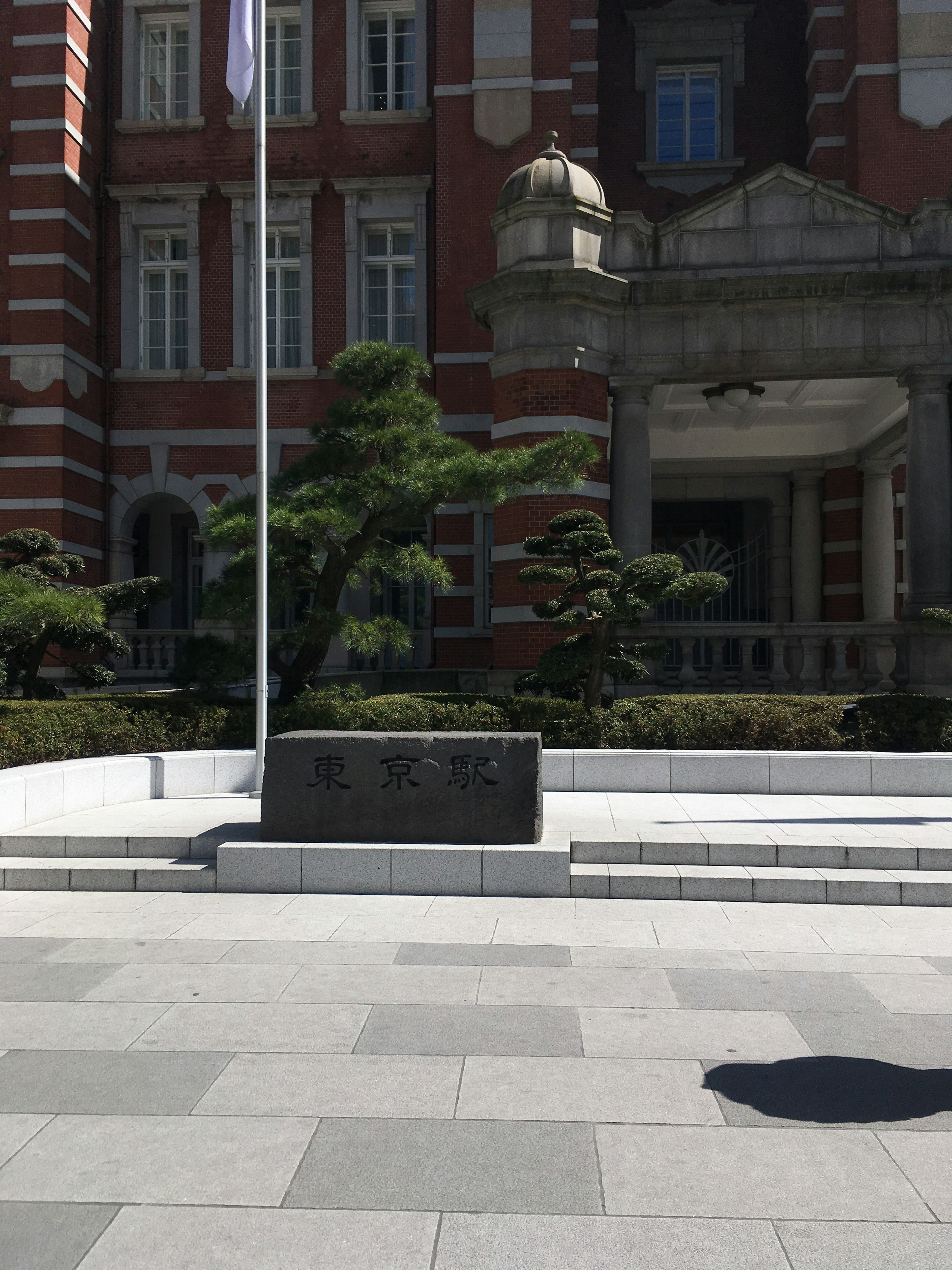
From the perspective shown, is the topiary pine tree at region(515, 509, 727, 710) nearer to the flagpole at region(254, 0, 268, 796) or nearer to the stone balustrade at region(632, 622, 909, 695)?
the stone balustrade at region(632, 622, 909, 695)

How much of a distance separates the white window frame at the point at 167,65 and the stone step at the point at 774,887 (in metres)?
18.7

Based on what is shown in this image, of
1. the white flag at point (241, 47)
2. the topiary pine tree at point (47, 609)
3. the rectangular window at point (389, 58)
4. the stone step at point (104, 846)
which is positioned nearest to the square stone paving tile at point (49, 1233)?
the stone step at point (104, 846)

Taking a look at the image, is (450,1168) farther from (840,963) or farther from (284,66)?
(284,66)

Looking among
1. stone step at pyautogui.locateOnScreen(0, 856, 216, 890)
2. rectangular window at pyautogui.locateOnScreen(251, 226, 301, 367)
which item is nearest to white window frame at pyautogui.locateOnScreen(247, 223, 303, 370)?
rectangular window at pyautogui.locateOnScreen(251, 226, 301, 367)

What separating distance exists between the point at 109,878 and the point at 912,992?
5468 millimetres

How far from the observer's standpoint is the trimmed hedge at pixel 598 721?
11.9m

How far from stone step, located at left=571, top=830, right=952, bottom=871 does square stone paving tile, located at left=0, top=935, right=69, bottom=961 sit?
3610 mm

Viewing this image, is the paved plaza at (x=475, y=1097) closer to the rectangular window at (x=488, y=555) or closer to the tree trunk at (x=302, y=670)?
the tree trunk at (x=302, y=670)

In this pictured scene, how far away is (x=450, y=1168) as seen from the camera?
3.62 m

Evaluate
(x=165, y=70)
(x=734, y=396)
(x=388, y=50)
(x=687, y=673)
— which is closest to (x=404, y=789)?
(x=687, y=673)

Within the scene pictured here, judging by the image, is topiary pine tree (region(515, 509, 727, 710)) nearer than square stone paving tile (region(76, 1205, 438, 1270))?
No

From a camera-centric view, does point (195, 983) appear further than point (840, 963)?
No

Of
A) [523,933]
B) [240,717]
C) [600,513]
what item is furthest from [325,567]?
[523,933]

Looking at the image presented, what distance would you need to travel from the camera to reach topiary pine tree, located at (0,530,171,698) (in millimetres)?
11336
